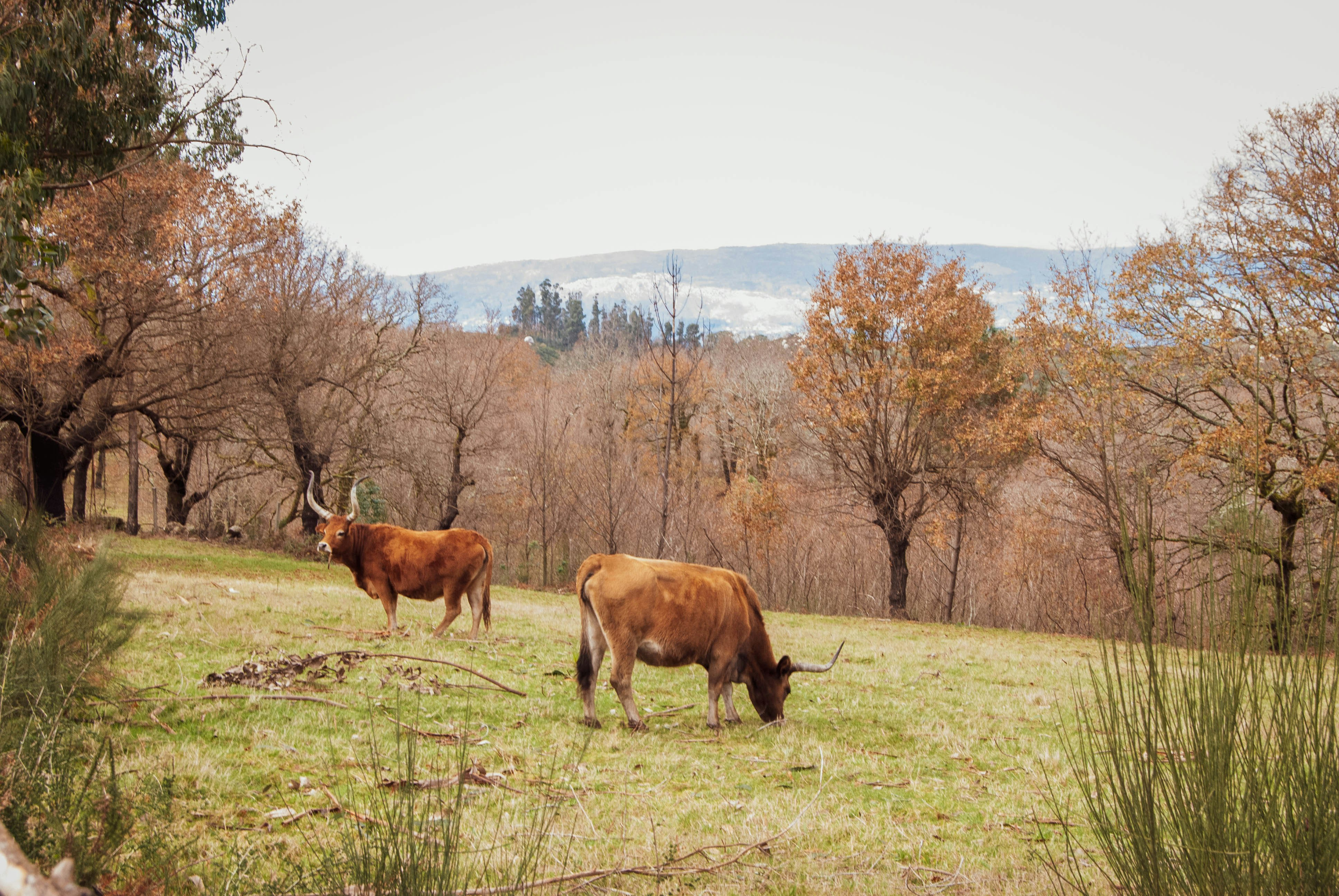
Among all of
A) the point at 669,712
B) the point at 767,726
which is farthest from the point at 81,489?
the point at 767,726

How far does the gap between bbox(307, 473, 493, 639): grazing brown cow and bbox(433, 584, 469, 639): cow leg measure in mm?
10

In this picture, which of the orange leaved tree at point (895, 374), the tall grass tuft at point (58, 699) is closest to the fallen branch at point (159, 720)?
the tall grass tuft at point (58, 699)

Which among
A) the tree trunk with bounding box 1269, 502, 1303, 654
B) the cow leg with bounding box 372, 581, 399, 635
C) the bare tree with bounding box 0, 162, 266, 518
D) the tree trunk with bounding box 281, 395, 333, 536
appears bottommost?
the cow leg with bounding box 372, 581, 399, 635

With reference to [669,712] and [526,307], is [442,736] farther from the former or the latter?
[526,307]

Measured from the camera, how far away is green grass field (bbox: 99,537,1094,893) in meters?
5.32

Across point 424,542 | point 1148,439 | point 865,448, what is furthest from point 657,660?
point 865,448

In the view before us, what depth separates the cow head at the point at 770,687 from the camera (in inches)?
400

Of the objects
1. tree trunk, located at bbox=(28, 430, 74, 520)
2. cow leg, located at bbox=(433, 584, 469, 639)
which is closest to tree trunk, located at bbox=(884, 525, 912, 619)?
cow leg, located at bbox=(433, 584, 469, 639)

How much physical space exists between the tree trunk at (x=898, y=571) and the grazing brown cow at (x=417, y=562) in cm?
1935

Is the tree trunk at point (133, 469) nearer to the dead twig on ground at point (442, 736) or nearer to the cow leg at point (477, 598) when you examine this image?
the cow leg at point (477, 598)

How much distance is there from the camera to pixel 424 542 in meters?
14.2

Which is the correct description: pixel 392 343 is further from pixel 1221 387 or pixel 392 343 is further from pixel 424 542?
pixel 1221 387

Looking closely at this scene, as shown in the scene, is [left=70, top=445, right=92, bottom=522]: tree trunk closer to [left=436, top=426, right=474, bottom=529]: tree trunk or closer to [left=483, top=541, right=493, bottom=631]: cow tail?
[left=436, top=426, right=474, bottom=529]: tree trunk

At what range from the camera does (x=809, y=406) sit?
3050cm
